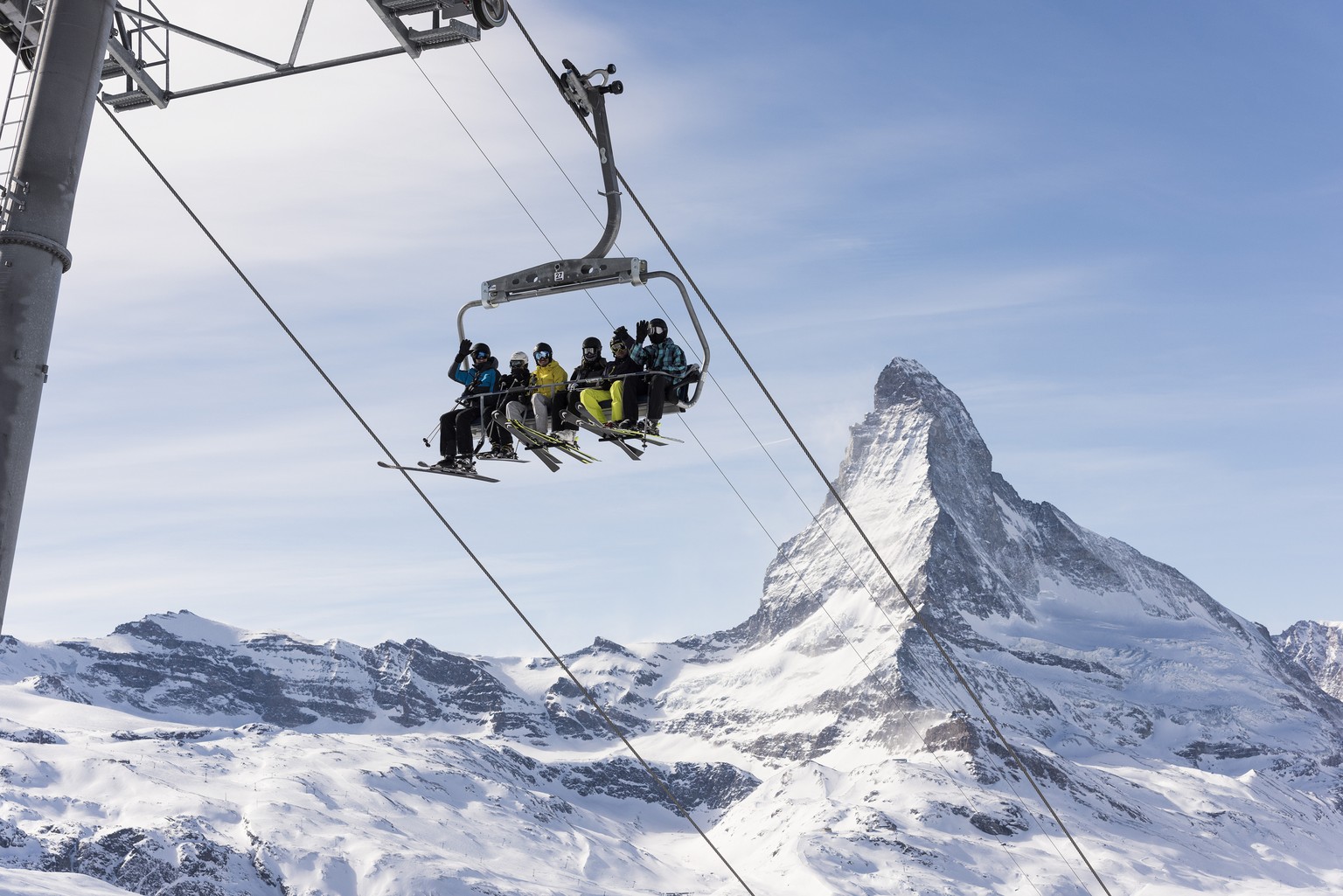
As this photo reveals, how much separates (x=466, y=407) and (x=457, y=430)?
0.36 meters

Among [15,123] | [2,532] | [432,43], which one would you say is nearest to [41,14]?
[15,123]

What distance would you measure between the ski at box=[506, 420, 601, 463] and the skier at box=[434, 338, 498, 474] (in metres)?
0.78

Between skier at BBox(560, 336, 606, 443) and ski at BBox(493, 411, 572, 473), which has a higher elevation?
skier at BBox(560, 336, 606, 443)

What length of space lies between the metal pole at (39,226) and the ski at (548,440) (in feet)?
32.4

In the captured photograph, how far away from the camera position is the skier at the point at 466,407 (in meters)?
20.7

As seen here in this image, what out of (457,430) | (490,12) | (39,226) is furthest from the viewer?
(457,430)

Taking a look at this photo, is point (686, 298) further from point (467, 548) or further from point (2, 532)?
point (2, 532)

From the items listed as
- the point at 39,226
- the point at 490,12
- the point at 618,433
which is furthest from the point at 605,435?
the point at 39,226

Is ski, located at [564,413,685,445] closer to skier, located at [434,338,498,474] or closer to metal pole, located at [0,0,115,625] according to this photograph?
skier, located at [434,338,498,474]

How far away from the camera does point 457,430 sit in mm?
20766

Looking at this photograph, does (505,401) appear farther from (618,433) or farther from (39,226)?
(39,226)

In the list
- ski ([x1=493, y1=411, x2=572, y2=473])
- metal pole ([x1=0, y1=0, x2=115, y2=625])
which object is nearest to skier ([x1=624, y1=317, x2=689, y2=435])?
ski ([x1=493, y1=411, x2=572, y2=473])

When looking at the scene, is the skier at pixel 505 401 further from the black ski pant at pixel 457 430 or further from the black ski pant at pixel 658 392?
the black ski pant at pixel 658 392

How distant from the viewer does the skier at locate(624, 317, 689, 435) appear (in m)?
19.5
